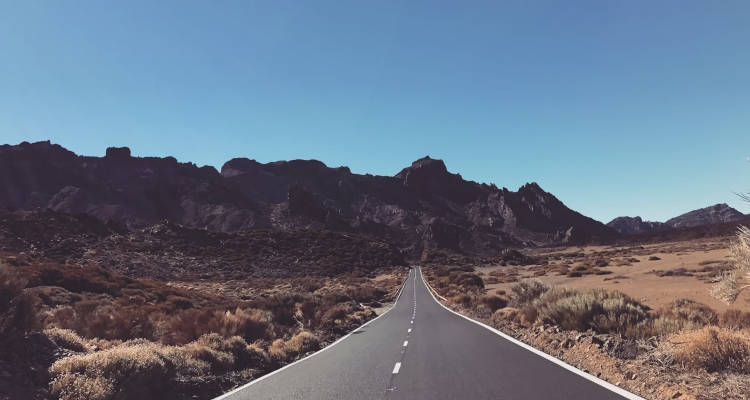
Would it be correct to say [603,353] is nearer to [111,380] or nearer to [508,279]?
[111,380]

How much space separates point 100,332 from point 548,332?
13.3m

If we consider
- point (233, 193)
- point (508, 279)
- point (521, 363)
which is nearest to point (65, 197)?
point (233, 193)

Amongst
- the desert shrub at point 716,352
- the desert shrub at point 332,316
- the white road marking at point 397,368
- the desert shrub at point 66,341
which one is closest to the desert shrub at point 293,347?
the white road marking at point 397,368

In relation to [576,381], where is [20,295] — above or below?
above

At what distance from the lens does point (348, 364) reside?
1135cm

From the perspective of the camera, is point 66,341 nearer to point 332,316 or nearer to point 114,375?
point 114,375

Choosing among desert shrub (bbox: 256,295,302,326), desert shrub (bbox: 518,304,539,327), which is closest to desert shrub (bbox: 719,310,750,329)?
desert shrub (bbox: 518,304,539,327)

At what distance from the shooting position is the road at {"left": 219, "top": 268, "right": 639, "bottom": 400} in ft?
23.8

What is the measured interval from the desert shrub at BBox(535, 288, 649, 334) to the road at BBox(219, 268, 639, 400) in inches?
80.1

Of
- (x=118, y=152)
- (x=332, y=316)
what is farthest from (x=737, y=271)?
(x=118, y=152)

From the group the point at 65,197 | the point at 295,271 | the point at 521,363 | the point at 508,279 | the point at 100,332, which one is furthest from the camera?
the point at 65,197

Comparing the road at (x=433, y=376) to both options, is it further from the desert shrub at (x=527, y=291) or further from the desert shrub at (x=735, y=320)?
the desert shrub at (x=527, y=291)

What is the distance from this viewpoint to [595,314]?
13.1 m

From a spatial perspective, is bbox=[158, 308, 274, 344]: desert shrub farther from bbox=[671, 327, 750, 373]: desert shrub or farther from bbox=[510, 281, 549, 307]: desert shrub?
bbox=[671, 327, 750, 373]: desert shrub
